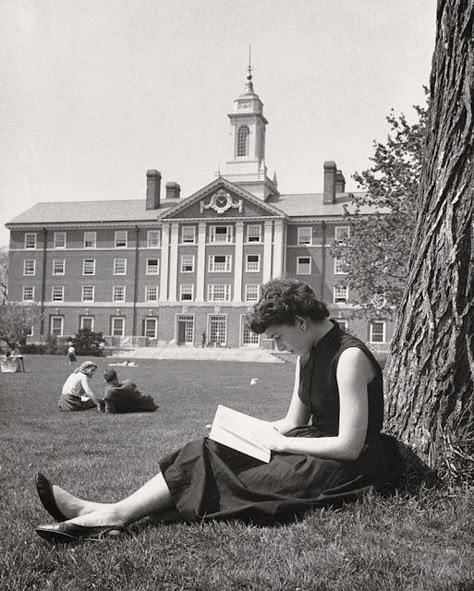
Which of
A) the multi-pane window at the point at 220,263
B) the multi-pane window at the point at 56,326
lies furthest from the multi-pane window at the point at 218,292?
the multi-pane window at the point at 56,326

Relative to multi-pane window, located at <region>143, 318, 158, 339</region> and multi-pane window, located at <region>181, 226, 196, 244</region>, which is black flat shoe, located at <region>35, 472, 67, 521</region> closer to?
multi-pane window, located at <region>181, 226, 196, 244</region>

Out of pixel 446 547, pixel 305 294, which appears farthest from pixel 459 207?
pixel 446 547

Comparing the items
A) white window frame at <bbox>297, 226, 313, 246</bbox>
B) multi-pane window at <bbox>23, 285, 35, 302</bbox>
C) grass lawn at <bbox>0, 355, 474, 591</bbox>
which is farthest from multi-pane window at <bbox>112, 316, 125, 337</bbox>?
grass lawn at <bbox>0, 355, 474, 591</bbox>

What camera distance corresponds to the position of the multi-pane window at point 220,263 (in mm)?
57812

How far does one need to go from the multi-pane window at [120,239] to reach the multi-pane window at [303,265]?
1506 cm

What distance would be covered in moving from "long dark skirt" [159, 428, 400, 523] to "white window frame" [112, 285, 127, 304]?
57.3 m

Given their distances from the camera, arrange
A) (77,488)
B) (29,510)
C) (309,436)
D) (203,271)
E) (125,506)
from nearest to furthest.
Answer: (125,506) → (309,436) → (29,510) → (77,488) → (203,271)

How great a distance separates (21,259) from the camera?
2504 inches

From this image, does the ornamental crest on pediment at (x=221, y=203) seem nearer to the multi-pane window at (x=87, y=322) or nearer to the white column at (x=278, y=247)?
the white column at (x=278, y=247)

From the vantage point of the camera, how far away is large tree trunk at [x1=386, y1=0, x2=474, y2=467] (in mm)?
4570

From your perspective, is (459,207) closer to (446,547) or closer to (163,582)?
(446,547)

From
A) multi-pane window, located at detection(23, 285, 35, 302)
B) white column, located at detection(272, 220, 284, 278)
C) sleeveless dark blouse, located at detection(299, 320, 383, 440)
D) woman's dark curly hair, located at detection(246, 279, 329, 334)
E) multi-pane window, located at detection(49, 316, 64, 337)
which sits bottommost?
multi-pane window, located at detection(49, 316, 64, 337)

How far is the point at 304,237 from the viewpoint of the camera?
57656mm

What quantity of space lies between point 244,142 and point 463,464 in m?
62.2
